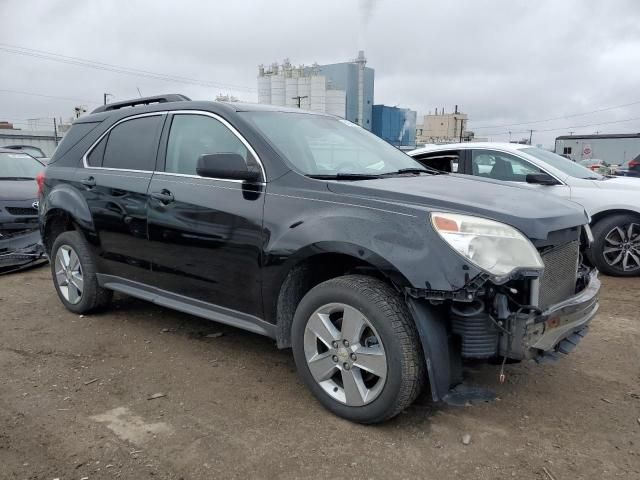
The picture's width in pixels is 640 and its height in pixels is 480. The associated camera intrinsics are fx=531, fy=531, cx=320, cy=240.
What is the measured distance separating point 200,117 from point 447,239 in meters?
2.09

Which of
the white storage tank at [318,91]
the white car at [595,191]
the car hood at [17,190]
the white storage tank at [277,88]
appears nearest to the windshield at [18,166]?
the car hood at [17,190]

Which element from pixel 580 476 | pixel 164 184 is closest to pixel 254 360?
pixel 164 184

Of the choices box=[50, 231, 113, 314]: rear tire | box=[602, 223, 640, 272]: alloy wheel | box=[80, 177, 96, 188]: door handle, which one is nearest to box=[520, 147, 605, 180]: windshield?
box=[602, 223, 640, 272]: alloy wheel

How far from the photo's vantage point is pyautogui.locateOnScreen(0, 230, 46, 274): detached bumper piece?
21.2ft

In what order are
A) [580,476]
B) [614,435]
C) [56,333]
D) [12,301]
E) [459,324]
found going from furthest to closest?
[12,301] → [56,333] → [614,435] → [459,324] → [580,476]

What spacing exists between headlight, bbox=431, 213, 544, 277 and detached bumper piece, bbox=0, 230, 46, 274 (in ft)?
18.9

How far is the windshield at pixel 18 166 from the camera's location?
308 inches

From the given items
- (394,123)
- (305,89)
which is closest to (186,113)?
(305,89)

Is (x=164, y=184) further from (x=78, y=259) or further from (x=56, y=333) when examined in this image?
(x=56, y=333)

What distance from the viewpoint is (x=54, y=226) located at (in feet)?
16.4

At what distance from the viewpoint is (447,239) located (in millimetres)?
2566

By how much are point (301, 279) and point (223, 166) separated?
32.3 inches

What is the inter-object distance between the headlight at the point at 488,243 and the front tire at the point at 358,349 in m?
0.43

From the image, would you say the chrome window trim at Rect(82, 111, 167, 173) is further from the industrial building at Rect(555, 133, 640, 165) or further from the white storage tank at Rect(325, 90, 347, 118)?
the white storage tank at Rect(325, 90, 347, 118)
